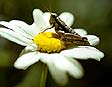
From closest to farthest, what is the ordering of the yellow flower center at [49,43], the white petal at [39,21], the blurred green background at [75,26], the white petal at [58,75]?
the white petal at [58,75], the yellow flower center at [49,43], the white petal at [39,21], the blurred green background at [75,26]

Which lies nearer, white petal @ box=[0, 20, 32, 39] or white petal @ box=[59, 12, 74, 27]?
white petal @ box=[0, 20, 32, 39]

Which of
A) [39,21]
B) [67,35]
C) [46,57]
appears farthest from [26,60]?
[39,21]

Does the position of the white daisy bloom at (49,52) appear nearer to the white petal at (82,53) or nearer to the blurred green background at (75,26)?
the white petal at (82,53)

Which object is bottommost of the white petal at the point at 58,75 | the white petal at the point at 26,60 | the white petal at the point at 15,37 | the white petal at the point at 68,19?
the white petal at the point at 58,75

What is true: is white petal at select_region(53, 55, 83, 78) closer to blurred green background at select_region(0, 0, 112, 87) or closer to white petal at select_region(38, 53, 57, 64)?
white petal at select_region(38, 53, 57, 64)

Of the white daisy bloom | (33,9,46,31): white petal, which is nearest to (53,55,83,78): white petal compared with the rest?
the white daisy bloom

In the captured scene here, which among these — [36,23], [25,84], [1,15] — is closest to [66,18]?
[36,23]

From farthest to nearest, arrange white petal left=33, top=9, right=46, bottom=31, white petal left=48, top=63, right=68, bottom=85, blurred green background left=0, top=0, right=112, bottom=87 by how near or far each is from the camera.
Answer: blurred green background left=0, top=0, right=112, bottom=87
white petal left=33, top=9, right=46, bottom=31
white petal left=48, top=63, right=68, bottom=85

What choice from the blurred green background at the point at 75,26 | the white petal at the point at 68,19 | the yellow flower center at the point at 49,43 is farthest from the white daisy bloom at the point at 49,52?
the blurred green background at the point at 75,26

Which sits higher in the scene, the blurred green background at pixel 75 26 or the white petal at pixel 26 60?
the blurred green background at pixel 75 26

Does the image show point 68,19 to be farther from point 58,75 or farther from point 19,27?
point 58,75
